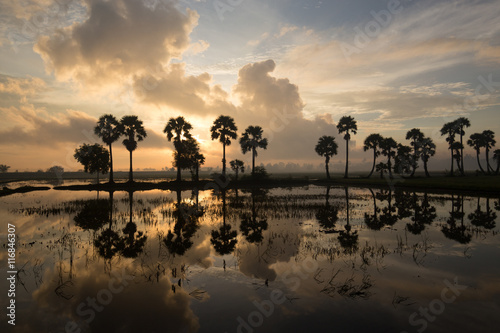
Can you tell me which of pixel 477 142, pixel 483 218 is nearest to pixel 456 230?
pixel 483 218

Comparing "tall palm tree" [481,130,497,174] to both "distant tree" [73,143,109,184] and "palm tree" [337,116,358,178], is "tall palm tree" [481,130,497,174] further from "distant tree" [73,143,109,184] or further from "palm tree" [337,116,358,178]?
"distant tree" [73,143,109,184]

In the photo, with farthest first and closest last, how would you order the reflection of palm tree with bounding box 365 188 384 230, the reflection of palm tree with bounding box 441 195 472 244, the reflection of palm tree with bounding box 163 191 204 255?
the reflection of palm tree with bounding box 365 188 384 230, the reflection of palm tree with bounding box 441 195 472 244, the reflection of palm tree with bounding box 163 191 204 255

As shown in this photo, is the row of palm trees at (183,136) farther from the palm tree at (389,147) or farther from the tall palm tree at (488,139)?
the tall palm tree at (488,139)

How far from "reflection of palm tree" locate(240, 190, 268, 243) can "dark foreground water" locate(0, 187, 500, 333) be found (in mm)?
134

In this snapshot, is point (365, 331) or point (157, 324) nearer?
point (365, 331)

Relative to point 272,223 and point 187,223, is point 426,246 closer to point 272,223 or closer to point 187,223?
point 272,223

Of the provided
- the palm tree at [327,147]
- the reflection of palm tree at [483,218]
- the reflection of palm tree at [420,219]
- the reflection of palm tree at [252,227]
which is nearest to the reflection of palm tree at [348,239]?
the reflection of palm tree at [420,219]

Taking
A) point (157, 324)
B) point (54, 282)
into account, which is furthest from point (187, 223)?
point (157, 324)

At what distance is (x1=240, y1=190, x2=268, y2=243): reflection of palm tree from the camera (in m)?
14.1

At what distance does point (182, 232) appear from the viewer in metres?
15.6

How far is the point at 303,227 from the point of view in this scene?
16.7 meters

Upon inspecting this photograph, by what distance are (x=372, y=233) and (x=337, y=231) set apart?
2016 millimetres

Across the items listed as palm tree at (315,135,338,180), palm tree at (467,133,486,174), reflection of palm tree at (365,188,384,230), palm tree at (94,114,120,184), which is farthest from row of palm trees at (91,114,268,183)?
palm tree at (467,133,486,174)

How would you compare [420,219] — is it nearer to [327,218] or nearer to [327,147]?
[327,218]
